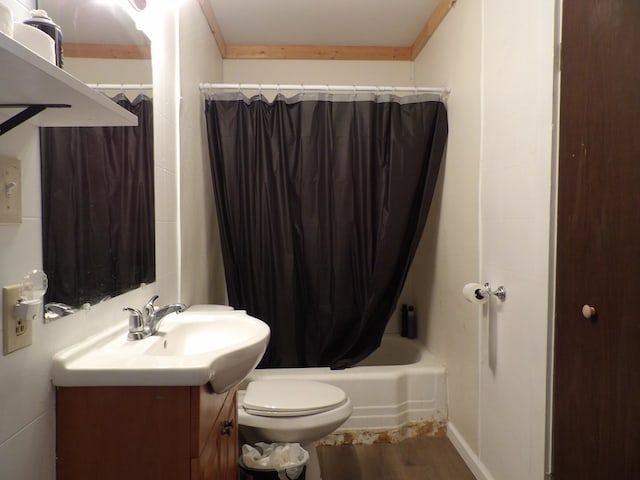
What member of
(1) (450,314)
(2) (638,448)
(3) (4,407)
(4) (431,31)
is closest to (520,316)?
(2) (638,448)

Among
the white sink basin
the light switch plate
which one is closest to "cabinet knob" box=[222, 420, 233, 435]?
the white sink basin

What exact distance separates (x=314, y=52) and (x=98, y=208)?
2285mm

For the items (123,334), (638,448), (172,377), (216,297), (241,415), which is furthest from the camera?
(216,297)

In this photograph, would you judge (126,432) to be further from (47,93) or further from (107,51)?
(107,51)

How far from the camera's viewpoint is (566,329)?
4.02ft

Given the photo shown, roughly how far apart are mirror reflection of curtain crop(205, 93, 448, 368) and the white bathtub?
12cm

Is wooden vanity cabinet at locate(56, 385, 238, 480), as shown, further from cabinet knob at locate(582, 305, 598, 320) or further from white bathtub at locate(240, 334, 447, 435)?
white bathtub at locate(240, 334, 447, 435)

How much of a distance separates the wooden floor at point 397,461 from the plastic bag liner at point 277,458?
40 centimetres

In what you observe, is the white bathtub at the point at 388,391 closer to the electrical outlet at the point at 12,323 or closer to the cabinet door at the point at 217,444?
the cabinet door at the point at 217,444

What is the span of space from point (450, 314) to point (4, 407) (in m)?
1.94

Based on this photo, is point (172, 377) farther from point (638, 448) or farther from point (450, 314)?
point (450, 314)

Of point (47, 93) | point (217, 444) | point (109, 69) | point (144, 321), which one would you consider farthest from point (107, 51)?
point (217, 444)

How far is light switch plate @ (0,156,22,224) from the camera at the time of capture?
2.32 feet

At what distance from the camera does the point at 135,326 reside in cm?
114
